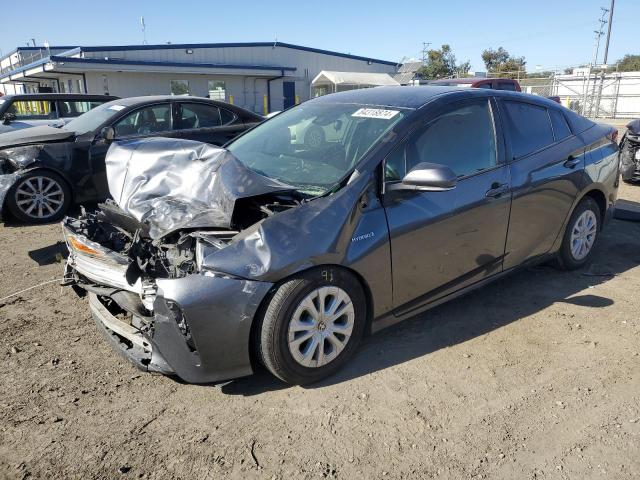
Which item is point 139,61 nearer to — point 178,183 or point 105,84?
point 105,84

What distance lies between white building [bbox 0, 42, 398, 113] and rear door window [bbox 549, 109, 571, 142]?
75.1ft

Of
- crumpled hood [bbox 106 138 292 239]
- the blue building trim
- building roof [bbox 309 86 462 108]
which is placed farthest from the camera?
the blue building trim

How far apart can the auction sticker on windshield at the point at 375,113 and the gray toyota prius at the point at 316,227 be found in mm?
14

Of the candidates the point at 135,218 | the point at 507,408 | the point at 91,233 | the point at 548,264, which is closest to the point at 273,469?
the point at 507,408

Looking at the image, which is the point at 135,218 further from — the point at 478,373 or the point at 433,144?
the point at 478,373

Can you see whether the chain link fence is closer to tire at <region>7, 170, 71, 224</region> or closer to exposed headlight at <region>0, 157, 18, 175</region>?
tire at <region>7, 170, 71, 224</region>

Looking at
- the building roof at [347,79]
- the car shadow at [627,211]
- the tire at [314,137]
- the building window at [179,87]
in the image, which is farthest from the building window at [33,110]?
the building roof at [347,79]

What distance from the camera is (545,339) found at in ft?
11.8

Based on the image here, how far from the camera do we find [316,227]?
9.34 feet

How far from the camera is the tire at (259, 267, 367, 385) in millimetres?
2754

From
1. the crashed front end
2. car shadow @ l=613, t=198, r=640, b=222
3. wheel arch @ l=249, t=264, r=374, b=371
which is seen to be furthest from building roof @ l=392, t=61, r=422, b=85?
wheel arch @ l=249, t=264, r=374, b=371

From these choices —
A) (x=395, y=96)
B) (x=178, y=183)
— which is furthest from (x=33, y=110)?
(x=395, y=96)

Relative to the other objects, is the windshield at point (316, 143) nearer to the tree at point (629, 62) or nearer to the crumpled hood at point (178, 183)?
the crumpled hood at point (178, 183)

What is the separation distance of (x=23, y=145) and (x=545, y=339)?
6.68 meters
